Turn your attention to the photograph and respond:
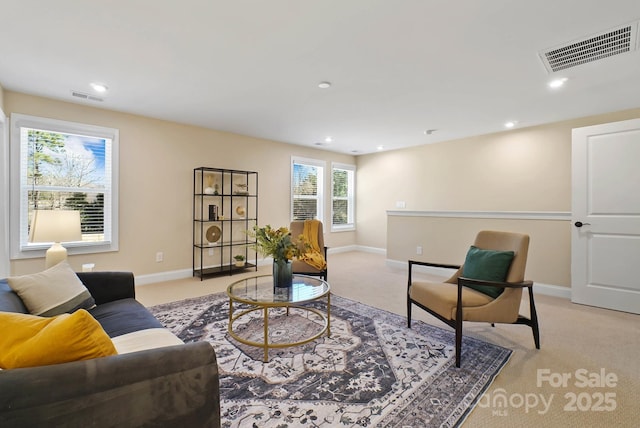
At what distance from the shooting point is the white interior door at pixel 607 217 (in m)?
3.20

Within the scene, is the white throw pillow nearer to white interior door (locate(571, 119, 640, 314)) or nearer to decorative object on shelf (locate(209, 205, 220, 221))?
decorative object on shelf (locate(209, 205, 220, 221))

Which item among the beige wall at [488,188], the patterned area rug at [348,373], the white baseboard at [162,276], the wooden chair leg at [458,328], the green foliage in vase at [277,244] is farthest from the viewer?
the white baseboard at [162,276]

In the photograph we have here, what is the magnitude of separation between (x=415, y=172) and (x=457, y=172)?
859 millimetres

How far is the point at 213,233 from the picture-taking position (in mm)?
4828

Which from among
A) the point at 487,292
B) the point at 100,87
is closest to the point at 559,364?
the point at 487,292

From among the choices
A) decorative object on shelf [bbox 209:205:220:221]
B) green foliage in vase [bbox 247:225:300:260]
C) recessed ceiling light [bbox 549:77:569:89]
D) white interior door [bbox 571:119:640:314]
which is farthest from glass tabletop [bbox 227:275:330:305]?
white interior door [bbox 571:119:640:314]

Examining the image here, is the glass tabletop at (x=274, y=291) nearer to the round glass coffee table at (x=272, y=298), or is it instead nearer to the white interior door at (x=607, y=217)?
the round glass coffee table at (x=272, y=298)

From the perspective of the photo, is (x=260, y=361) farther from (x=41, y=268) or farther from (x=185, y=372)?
(x=41, y=268)

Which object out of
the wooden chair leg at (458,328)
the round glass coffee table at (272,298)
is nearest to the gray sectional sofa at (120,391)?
the round glass coffee table at (272,298)

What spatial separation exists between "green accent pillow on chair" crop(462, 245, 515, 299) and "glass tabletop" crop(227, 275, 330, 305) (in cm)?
123

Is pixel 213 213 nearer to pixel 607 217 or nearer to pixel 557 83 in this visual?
pixel 557 83

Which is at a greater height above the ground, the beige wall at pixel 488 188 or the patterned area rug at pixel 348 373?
the beige wall at pixel 488 188

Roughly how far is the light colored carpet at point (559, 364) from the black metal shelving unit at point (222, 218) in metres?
0.88

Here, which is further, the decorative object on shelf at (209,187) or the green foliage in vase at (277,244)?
the decorative object on shelf at (209,187)
